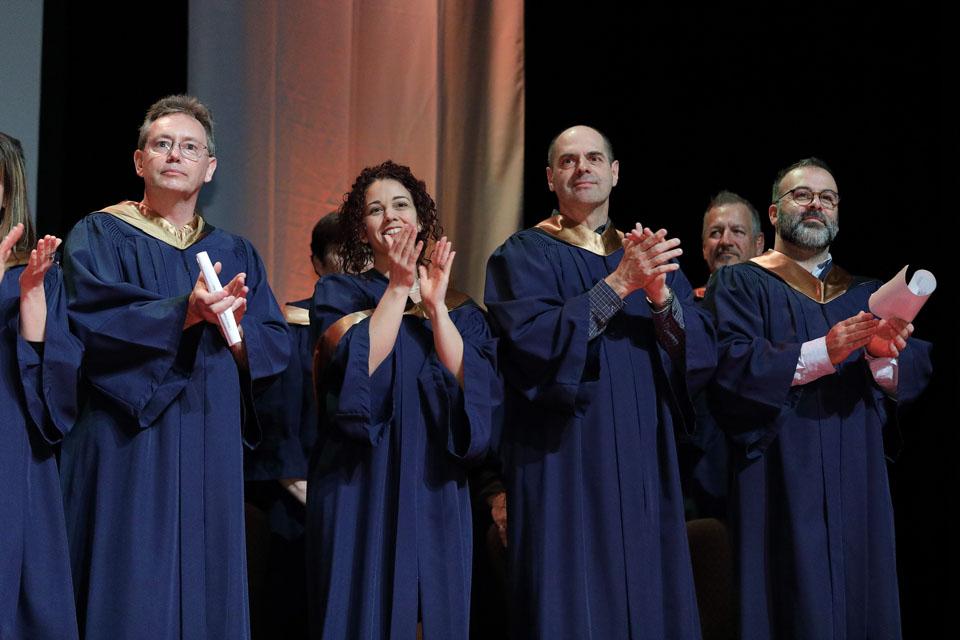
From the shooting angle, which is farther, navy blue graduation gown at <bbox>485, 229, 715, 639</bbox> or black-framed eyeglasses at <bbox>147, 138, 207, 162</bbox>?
black-framed eyeglasses at <bbox>147, 138, 207, 162</bbox>

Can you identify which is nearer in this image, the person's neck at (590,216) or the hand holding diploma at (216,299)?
the hand holding diploma at (216,299)

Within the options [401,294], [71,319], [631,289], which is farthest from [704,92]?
[71,319]

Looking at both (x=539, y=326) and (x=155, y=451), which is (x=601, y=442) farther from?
(x=155, y=451)

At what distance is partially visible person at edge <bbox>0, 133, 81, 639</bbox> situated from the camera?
3316mm

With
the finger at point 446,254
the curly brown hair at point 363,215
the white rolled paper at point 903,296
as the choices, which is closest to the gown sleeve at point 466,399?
the finger at point 446,254

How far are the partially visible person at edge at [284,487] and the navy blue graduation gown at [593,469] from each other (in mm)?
793

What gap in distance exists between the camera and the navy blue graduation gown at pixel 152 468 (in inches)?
135

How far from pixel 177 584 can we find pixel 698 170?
330 centimetres

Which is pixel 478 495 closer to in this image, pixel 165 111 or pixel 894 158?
pixel 165 111

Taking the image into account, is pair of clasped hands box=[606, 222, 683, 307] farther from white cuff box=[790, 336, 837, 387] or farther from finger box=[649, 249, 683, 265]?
white cuff box=[790, 336, 837, 387]

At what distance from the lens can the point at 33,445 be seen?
3.42 metres

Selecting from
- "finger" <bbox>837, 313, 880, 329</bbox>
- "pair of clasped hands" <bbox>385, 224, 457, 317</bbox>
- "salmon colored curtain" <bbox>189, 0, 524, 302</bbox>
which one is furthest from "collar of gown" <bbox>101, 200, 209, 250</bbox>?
"finger" <bbox>837, 313, 880, 329</bbox>

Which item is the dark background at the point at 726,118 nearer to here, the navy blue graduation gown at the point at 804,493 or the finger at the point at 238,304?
the navy blue graduation gown at the point at 804,493

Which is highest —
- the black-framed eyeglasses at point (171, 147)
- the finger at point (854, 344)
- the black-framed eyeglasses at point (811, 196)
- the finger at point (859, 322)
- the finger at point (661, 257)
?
the black-framed eyeglasses at point (171, 147)
